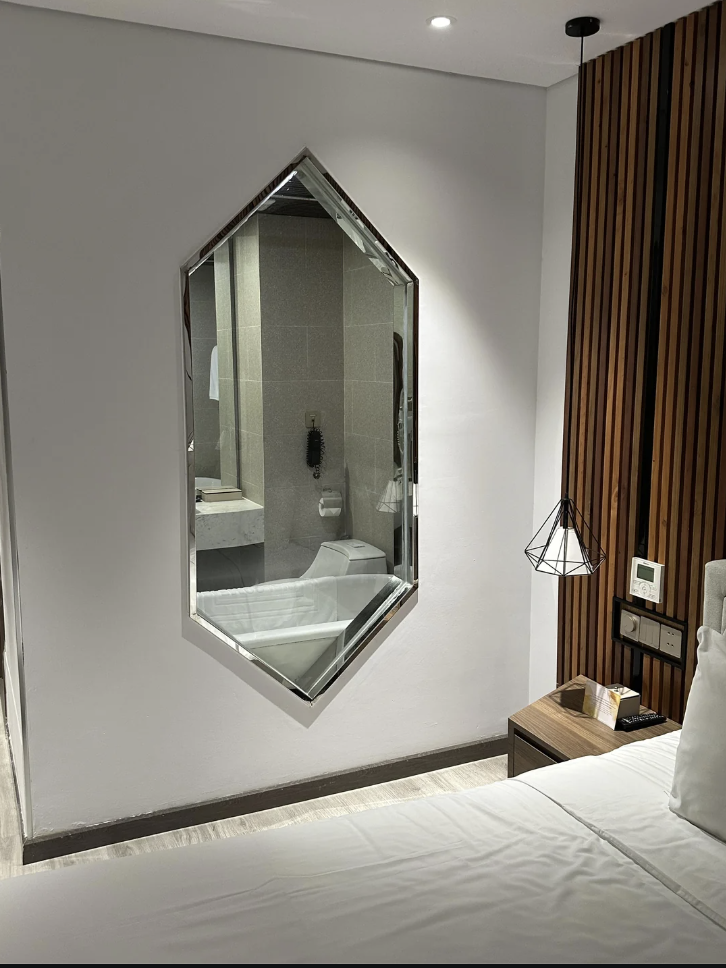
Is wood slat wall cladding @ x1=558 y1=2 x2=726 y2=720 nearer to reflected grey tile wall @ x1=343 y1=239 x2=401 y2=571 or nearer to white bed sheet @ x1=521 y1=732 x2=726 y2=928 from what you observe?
white bed sheet @ x1=521 y1=732 x2=726 y2=928

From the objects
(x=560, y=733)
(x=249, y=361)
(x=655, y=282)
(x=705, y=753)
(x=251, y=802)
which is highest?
(x=655, y=282)

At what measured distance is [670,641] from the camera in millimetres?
2596

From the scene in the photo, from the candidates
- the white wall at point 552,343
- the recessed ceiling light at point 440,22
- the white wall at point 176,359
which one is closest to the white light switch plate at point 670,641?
the white wall at point 552,343

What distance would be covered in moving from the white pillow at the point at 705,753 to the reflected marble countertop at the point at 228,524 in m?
1.45

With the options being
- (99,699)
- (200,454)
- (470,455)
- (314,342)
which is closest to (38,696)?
(99,699)

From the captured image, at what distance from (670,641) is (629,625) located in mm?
188

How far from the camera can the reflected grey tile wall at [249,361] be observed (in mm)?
2711

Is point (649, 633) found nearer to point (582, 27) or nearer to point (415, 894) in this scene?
point (415, 894)

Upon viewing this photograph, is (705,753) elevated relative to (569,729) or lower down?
elevated

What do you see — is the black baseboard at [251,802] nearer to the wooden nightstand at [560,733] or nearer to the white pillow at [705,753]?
the wooden nightstand at [560,733]

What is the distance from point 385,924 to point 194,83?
7.72 feet

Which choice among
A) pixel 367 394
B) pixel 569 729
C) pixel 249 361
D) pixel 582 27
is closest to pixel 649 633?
pixel 569 729

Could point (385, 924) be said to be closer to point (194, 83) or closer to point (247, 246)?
point (247, 246)

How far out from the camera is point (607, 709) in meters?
2.63
